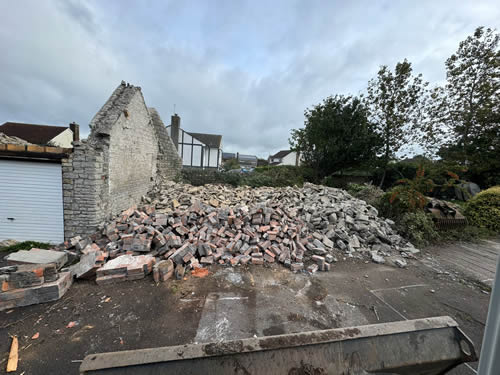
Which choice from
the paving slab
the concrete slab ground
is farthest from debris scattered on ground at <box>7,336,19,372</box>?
the concrete slab ground

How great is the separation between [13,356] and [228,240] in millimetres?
3279

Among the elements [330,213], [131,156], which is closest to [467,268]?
[330,213]

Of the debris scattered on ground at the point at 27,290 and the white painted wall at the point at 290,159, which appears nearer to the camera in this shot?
the debris scattered on ground at the point at 27,290

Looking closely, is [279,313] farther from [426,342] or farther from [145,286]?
[145,286]

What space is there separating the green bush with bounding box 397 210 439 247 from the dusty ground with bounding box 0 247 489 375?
1.81 meters

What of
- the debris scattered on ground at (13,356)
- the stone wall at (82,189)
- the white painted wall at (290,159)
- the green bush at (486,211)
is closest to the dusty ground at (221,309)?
the debris scattered on ground at (13,356)

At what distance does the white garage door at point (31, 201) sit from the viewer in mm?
4418

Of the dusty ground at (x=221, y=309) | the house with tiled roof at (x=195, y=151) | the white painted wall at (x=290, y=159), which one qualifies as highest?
the white painted wall at (x=290, y=159)

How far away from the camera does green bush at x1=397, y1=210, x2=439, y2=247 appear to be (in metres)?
5.49

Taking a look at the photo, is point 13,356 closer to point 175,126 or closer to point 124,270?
point 124,270

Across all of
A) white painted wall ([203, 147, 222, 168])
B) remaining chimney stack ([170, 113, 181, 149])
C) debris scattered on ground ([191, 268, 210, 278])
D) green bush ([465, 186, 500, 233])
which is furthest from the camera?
white painted wall ([203, 147, 222, 168])

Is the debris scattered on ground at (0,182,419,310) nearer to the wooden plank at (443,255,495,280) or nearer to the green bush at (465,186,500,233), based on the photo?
the wooden plank at (443,255,495,280)

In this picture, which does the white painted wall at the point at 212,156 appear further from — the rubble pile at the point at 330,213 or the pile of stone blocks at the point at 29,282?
the pile of stone blocks at the point at 29,282

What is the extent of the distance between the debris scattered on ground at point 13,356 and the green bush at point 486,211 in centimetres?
1247
